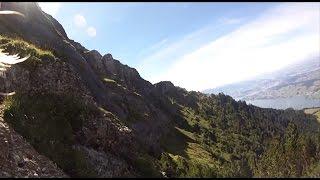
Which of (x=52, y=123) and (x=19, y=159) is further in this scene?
(x=52, y=123)

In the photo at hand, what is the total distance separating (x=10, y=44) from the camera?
3509cm

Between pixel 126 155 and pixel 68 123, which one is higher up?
pixel 68 123

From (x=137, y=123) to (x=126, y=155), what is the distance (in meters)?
90.5

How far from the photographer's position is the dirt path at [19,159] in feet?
65.1

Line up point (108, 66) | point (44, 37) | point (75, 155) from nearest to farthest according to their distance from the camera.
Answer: point (75, 155), point (44, 37), point (108, 66)

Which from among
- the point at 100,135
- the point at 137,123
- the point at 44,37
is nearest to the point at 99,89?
the point at 44,37

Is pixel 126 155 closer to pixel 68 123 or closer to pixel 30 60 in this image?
→ pixel 68 123

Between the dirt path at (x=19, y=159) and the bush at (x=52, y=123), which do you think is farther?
the bush at (x=52, y=123)

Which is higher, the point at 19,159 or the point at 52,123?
the point at 52,123

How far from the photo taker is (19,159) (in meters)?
20.9

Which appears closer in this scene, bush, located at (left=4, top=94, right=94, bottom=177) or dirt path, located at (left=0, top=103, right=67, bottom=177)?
dirt path, located at (left=0, top=103, right=67, bottom=177)

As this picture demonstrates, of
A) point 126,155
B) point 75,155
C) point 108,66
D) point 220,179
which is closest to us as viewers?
point 220,179

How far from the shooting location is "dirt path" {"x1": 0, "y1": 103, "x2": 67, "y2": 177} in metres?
19.8

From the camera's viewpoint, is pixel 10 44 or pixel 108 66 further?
pixel 108 66
